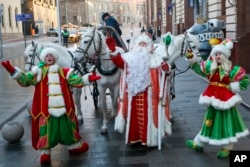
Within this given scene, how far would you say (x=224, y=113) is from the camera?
607 cm

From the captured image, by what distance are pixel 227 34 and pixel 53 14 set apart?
274ft

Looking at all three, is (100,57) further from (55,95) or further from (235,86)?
(235,86)

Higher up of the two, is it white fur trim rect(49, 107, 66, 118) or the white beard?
the white beard

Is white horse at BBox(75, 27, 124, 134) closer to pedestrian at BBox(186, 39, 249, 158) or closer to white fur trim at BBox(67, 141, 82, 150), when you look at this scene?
white fur trim at BBox(67, 141, 82, 150)

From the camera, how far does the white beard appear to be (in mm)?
6641

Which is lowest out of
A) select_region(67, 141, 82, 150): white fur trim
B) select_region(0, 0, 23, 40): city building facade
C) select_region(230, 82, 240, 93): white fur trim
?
select_region(67, 141, 82, 150): white fur trim

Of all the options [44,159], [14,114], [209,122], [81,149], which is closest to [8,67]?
[44,159]

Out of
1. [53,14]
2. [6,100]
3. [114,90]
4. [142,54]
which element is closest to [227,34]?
[6,100]

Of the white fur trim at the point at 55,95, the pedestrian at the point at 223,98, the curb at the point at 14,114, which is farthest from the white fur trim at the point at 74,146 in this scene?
the curb at the point at 14,114

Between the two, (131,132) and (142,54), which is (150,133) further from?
(142,54)

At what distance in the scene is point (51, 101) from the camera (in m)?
6.25

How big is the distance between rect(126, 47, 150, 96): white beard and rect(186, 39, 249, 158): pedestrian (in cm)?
92

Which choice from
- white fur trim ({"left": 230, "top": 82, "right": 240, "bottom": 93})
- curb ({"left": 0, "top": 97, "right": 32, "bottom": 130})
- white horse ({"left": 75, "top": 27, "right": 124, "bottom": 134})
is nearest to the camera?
white fur trim ({"left": 230, "top": 82, "right": 240, "bottom": 93})

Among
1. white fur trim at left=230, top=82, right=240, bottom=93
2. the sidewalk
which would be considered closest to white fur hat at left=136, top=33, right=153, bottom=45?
white fur trim at left=230, top=82, right=240, bottom=93
